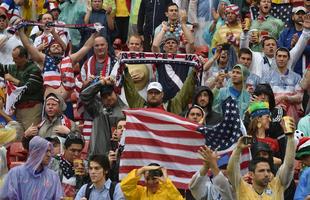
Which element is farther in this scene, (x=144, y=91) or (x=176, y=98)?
(x=144, y=91)

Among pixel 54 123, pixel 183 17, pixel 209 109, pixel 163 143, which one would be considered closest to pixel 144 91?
pixel 54 123

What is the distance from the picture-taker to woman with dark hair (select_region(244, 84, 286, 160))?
22000mm

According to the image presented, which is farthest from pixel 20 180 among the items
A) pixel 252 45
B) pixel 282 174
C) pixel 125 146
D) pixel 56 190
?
pixel 252 45

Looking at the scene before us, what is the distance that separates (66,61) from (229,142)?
19.6 ft

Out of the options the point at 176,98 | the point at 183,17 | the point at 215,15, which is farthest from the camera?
the point at 215,15

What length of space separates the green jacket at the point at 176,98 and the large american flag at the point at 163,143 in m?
1.19

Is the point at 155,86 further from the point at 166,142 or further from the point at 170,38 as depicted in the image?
the point at 170,38

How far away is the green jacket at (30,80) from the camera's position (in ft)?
82.8

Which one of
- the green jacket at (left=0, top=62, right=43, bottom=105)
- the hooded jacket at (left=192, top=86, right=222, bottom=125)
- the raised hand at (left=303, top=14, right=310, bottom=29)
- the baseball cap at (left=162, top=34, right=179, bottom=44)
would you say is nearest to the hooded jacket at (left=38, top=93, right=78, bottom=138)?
the green jacket at (left=0, top=62, right=43, bottom=105)

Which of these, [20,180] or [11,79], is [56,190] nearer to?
[20,180]

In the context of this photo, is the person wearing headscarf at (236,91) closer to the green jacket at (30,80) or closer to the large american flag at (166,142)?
the large american flag at (166,142)

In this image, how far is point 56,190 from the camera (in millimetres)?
20344

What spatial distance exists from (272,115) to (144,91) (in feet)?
8.35

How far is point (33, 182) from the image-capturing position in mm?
20312
